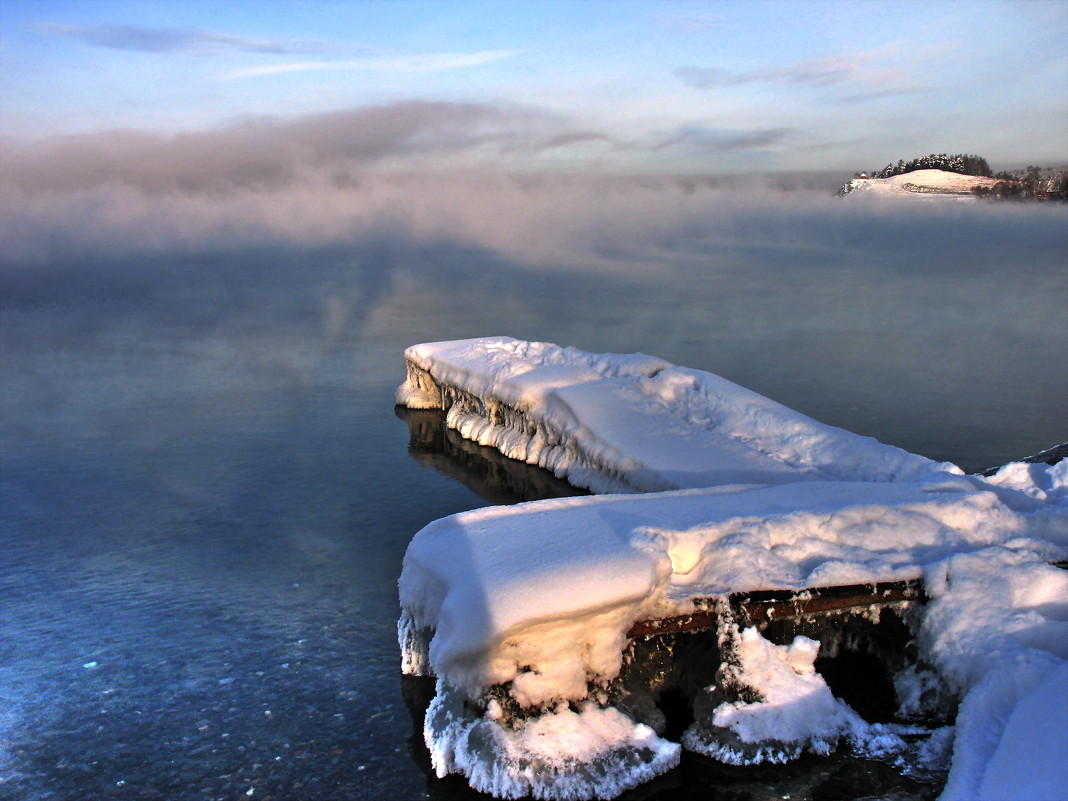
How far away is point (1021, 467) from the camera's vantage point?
43.2ft

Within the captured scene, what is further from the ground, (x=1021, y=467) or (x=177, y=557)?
(x=1021, y=467)

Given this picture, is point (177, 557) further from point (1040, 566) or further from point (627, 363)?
point (1040, 566)

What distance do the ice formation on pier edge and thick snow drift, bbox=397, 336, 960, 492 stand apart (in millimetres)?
2457

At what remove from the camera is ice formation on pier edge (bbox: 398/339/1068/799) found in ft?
25.0

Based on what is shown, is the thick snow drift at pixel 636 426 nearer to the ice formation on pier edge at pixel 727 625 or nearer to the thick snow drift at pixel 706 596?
the ice formation on pier edge at pixel 727 625

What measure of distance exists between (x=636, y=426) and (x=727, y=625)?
291 inches

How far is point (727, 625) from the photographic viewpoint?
8.51 meters

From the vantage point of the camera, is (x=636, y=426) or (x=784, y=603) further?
(x=636, y=426)

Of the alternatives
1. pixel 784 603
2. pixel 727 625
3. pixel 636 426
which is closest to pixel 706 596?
pixel 727 625

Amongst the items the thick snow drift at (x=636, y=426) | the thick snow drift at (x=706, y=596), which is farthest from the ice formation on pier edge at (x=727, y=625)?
the thick snow drift at (x=636, y=426)

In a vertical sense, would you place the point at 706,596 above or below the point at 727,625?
above

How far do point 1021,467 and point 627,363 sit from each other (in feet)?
23.7

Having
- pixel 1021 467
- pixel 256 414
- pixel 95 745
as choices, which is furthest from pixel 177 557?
pixel 1021 467

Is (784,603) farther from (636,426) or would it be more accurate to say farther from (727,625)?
(636,426)
